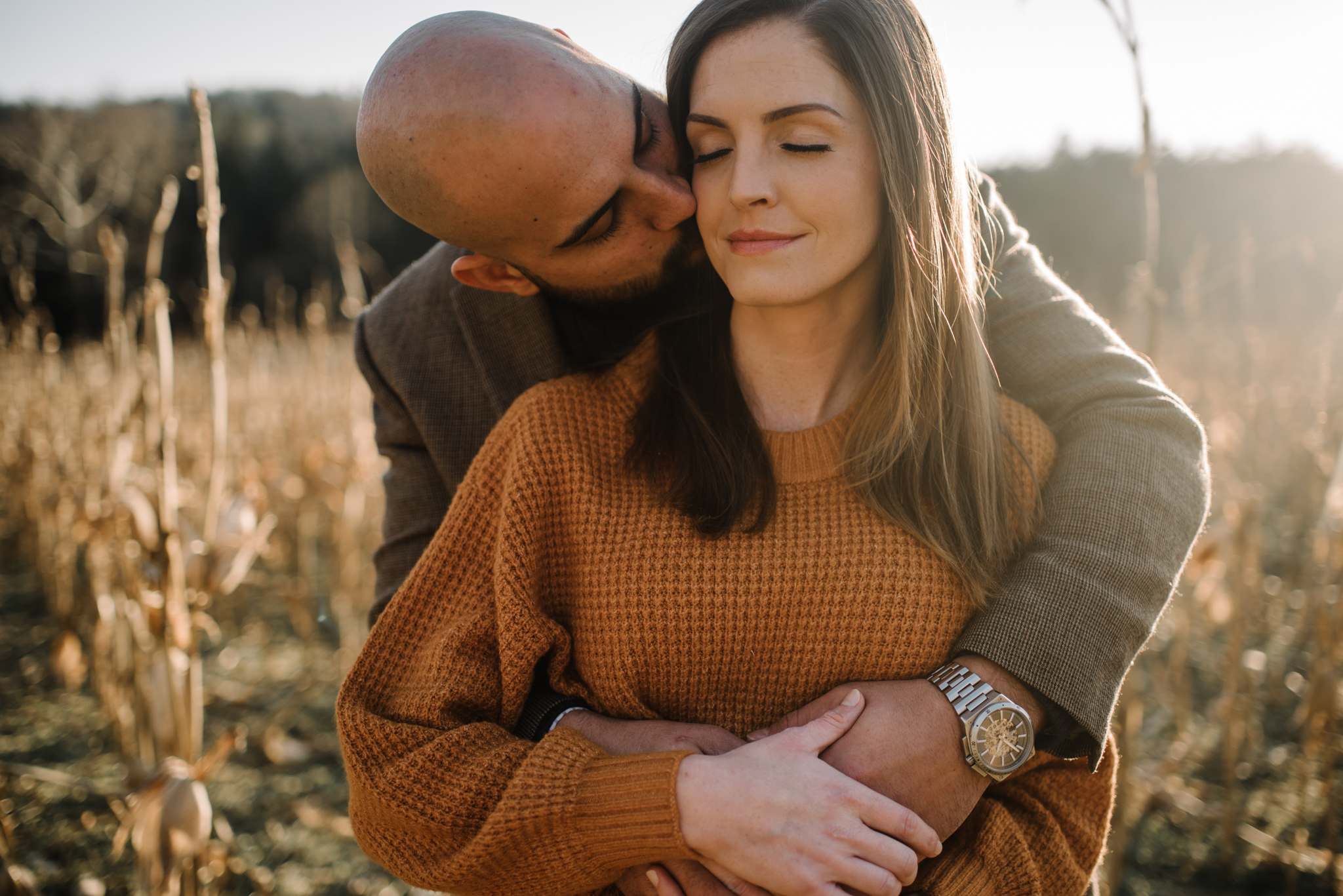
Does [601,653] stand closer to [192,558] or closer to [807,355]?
[807,355]

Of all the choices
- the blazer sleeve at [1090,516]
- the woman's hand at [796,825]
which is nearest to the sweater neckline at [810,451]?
the blazer sleeve at [1090,516]

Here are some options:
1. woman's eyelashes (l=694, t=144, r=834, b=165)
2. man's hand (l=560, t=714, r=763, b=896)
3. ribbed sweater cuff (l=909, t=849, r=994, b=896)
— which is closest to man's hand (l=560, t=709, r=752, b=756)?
man's hand (l=560, t=714, r=763, b=896)

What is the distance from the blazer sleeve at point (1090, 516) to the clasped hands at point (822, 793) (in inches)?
3.3

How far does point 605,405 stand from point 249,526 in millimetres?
881

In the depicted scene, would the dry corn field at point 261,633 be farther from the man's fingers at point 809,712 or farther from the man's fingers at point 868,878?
the man's fingers at point 868,878

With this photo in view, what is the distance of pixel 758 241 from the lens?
4.05ft

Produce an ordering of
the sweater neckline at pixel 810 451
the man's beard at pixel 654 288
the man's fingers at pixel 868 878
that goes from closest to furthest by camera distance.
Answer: the man's fingers at pixel 868 878 → the sweater neckline at pixel 810 451 → the man's beard at pixel 654 288

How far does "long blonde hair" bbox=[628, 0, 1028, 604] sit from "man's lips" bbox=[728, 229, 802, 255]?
7.0 inches

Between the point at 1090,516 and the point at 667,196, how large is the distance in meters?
0.86

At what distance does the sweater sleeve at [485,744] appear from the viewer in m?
1.03

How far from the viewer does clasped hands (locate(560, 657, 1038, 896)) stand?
96cm

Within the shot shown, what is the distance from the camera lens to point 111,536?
80.2 inches

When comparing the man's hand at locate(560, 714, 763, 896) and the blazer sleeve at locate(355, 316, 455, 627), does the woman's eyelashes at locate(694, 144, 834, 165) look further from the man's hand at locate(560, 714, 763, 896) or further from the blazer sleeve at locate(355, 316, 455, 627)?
the blazer sleeve at locate(355, 316, 455, 627)

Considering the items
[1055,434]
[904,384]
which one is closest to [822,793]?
[904,384]
